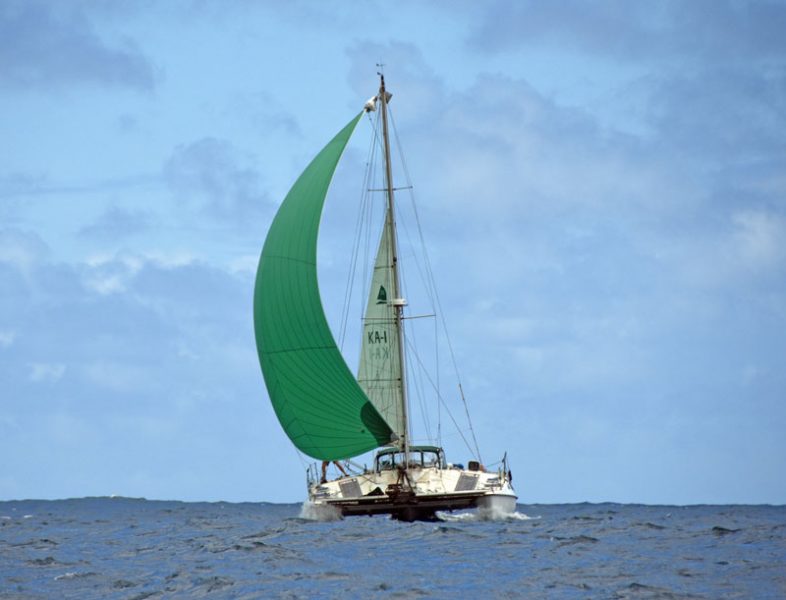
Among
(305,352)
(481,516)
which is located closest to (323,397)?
(305,352)

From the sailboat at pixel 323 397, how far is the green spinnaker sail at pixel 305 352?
0.10 feet

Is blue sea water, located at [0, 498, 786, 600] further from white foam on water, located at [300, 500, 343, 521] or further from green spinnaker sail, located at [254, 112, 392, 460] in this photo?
green spinnaker sail, located at [254, 112, 392, 460]

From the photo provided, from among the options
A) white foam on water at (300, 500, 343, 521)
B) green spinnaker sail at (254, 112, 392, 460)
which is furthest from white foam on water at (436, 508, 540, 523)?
green spinnaker sail at (254, 112, 392, 460)

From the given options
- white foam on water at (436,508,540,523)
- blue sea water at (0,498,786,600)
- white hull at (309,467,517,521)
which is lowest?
blue sea water at (0,498,786,600)

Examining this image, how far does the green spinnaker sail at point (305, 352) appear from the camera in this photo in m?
39.0

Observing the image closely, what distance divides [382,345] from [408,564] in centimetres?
2052

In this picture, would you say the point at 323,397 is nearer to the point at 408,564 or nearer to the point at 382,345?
the point at 382,345

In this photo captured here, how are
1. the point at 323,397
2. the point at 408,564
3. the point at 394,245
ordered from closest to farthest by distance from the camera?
the point at 408,564 < the point at 323,397 < the point at 394,245

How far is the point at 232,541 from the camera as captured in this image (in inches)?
1419

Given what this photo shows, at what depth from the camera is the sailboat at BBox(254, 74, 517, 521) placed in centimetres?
3906

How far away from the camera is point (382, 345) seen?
47062 mm

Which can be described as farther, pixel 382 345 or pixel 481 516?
pixel 382 345

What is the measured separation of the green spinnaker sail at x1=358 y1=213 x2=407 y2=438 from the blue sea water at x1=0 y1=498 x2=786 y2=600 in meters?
7.07

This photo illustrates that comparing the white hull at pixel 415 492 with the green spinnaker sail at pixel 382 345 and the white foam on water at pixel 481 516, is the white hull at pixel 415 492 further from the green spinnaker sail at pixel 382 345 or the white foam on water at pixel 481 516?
the green spinnaker sail at pixel 382 345
